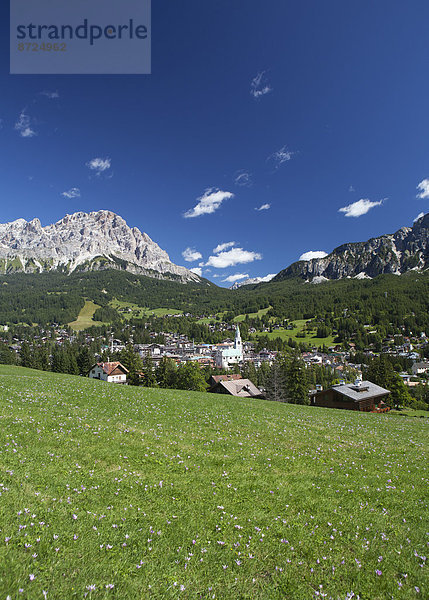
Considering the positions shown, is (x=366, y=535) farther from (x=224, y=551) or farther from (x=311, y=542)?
(x=224, y=551)

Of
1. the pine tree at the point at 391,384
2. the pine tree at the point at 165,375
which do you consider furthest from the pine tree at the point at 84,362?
the pine tree at the point at 391,384

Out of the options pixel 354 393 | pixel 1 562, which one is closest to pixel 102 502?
pixel 1 562

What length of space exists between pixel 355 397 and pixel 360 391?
2.73m

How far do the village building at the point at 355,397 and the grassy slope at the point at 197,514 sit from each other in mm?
42452

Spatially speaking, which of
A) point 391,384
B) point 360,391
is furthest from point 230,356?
point 360,391

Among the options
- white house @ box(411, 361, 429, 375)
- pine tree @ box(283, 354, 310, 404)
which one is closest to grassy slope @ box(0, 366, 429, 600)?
pine tree @ box(283, 354, 310, 404)

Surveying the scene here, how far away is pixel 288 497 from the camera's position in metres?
9.30

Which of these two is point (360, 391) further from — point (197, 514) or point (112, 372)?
point (112, 372)

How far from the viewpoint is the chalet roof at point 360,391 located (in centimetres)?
5331

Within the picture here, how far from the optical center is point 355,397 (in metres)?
53.1

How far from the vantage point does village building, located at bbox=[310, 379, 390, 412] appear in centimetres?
5316

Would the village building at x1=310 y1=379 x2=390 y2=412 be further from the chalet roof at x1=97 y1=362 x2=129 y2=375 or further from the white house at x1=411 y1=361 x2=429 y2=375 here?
the white house at x1=411 y1=361 x2=429 y2=375

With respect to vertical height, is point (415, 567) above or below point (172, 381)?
above

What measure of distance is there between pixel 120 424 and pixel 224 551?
1023 cm
